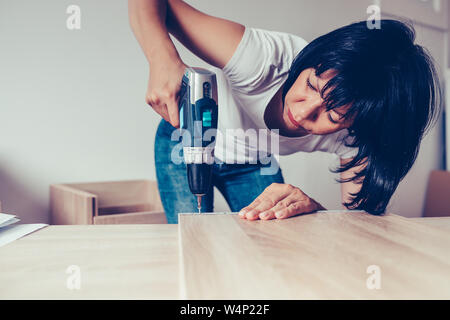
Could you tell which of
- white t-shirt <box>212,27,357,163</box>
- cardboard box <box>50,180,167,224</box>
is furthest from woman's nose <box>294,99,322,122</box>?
cardboard box <box>50,180,167,224</box>

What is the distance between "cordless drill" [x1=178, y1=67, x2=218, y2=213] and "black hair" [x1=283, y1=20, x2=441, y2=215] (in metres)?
0.30

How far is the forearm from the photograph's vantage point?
87 centimetres

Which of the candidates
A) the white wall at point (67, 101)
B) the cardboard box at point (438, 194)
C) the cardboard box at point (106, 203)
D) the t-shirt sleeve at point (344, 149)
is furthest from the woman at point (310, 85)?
the cardboard box at point (438, 194)

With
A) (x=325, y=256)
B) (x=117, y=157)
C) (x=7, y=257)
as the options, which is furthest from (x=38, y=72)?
(x=325, y=256)

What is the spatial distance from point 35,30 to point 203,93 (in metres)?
1.49

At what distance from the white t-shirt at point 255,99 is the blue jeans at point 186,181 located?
0.05 m

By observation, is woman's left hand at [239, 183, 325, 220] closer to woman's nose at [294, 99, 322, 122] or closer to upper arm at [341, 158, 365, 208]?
woman's nose at [294, 99, 322, 122]

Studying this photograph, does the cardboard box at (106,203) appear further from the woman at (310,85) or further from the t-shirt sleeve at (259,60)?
the t-shirt sleeve at (259,60)

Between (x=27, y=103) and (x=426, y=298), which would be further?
(x=27, y=103)

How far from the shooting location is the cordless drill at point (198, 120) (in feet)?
2.50

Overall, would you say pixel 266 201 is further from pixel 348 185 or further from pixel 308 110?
pixel 348 185

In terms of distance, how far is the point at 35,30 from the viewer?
1834 mm

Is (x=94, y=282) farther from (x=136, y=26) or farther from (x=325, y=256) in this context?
(x=136, y=26)
